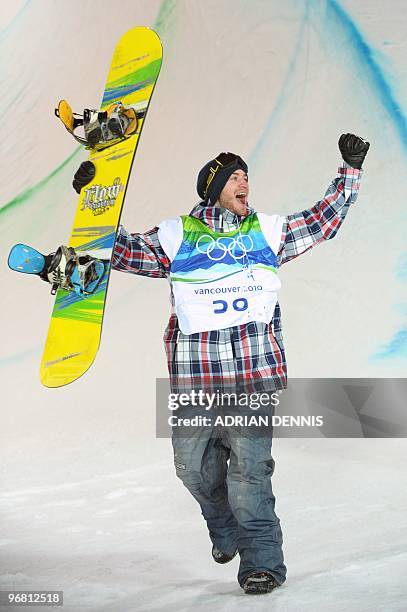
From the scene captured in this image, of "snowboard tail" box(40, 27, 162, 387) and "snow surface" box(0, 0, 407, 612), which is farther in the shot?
"snow surface" box(0, 0, 407, 612)

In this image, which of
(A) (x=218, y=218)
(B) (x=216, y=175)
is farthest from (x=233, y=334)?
(B) (x=216, y=175)

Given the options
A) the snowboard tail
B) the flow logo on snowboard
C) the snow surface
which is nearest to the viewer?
the snowboard tail

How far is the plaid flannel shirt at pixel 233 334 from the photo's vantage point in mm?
2082

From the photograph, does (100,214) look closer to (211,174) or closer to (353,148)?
(211,174)

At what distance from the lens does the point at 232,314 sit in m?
2.11

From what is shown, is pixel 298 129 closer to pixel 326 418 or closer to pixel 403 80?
pixel 403 80

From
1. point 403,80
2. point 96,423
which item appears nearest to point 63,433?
point 96,423


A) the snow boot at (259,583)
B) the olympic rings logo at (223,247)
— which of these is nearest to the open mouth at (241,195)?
the olympic rings logo at (223,247)

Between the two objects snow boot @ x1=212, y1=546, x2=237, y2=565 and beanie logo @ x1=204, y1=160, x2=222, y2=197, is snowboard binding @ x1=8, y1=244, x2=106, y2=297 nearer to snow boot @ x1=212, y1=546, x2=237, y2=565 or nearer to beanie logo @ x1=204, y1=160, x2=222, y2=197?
beanie logo @ x1=204, y1=160, x2=222, y2=197

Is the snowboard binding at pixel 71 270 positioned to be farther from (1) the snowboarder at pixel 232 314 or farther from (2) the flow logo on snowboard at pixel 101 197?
(2) the flow logo on snowboard at pixel 101 197

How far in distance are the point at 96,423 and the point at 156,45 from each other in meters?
2.13

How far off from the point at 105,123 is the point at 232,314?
672mm

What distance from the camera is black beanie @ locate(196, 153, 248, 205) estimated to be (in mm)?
2189

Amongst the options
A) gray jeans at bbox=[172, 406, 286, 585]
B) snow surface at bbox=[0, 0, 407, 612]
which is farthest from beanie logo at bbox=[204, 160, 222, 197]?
snow surface at bbox=[0, 0, 407, 612]
